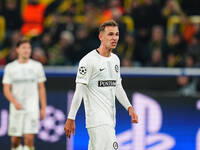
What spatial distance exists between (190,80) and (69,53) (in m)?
3.07

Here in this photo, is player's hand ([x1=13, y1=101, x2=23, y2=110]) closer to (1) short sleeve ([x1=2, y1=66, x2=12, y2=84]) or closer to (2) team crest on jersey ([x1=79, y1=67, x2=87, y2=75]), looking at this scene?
(1) short sleeve ([x1=2, y1=66, x2=12, y2=84])

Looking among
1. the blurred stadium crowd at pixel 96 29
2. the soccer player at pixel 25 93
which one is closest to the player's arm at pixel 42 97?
the soccer player at pixel 25 93

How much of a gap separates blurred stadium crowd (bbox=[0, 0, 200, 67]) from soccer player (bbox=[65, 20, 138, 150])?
15.6 ft

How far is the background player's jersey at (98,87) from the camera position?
7176mm

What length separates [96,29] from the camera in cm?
Answer: 1366

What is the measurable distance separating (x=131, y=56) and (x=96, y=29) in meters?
1.27

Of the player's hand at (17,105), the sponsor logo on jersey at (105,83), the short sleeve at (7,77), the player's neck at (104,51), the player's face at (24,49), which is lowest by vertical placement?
the sponsor logo on jersey at (105,83)

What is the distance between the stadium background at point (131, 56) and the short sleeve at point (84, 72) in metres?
4.10

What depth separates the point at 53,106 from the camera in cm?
1150

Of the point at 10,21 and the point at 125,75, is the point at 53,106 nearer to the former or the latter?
the point at 125,75

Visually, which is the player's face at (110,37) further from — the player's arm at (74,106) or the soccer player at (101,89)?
the player's arm at (74,106)

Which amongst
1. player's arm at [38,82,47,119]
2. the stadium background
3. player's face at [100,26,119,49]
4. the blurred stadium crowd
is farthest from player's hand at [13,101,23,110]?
player's face at [100,26,119,49]

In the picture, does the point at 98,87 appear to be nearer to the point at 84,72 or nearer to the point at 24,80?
the point at 84,72

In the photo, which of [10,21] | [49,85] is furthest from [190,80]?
[10,21]
